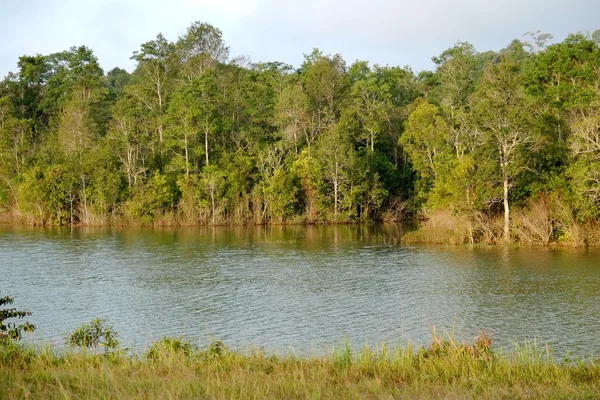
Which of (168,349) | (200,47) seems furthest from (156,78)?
(168,349)

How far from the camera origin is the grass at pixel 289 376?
10.4 metres

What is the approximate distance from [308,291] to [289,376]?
63.5ft

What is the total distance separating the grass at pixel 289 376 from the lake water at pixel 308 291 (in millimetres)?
5920

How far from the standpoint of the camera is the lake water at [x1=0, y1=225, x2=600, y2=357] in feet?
75.2

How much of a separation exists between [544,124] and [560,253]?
1042 centimetres

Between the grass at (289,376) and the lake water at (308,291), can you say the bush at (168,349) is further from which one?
the lake water at (308,291)

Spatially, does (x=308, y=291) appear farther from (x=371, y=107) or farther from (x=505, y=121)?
(x=371, y=107)

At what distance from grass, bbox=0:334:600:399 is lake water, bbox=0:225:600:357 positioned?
19.4 feet

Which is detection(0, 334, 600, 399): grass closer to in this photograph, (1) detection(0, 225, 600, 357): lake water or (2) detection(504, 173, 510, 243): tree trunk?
(1) detection(0, 225, 600, 357): lake water

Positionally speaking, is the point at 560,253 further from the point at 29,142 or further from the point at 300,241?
the point at 29,142

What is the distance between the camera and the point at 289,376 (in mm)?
11711

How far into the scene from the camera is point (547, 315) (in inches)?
983

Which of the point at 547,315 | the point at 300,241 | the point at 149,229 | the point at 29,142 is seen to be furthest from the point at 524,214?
the point at 29,142

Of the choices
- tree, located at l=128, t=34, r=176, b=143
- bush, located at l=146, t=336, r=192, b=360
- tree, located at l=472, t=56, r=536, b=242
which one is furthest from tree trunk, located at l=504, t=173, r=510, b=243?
tree, located at l=128, t=34, r=176, b=143
